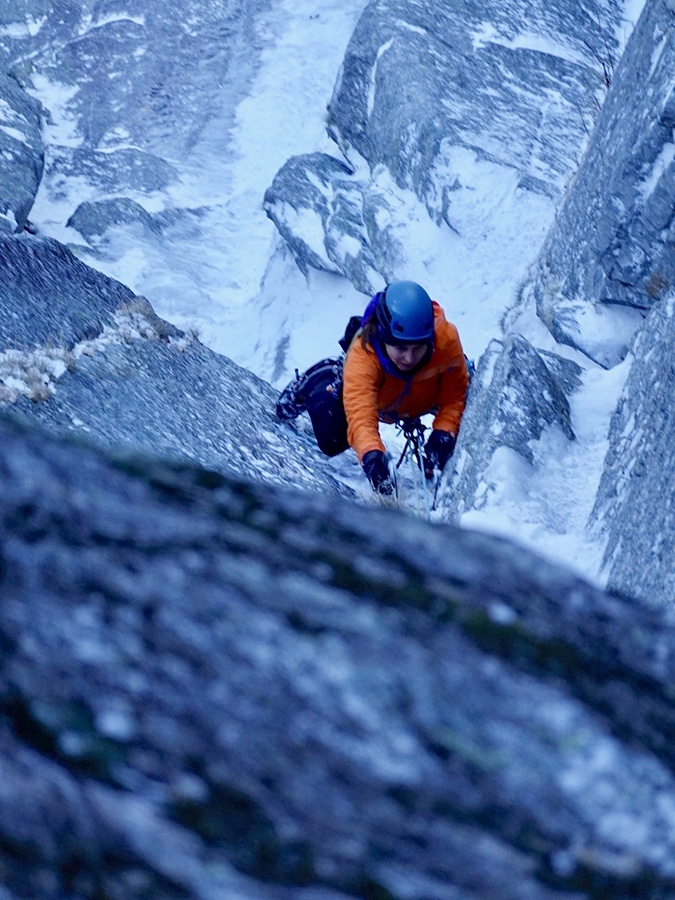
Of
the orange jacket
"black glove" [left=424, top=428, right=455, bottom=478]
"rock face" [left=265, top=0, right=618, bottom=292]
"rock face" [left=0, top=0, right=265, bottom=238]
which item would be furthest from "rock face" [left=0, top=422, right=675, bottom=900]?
"rock face" [left=0, top=0, right=265, bottom=238]

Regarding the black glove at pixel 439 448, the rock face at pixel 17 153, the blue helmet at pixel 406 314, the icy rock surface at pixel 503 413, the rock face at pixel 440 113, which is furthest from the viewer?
the rock face at pixel 17 153

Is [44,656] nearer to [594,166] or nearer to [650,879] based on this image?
[650,879]

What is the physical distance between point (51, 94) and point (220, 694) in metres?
19.8

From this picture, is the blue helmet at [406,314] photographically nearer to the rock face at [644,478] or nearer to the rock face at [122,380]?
the rock face at [644,478]

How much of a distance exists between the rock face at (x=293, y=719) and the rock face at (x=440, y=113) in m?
9.71

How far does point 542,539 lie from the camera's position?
498 cm

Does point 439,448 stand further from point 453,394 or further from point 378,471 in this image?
point 378,471

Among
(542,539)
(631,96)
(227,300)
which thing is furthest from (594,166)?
(227,300)

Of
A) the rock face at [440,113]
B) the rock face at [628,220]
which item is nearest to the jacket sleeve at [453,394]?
the rock face at [628,220]

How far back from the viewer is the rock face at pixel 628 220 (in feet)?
21.3

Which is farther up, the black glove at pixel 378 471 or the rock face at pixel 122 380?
the black glove at pixel 378 471

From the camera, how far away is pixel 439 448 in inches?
263

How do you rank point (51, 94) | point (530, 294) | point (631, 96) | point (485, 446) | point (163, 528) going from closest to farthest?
1. point (163, 528)
2. point (485, 446)
3. point (631, 96)
4. point (530, 294)
5. point (51, 94)

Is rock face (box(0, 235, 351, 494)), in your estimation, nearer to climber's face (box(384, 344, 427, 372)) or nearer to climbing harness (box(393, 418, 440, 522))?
climbing harness (box(393, 418, 440, 522))
